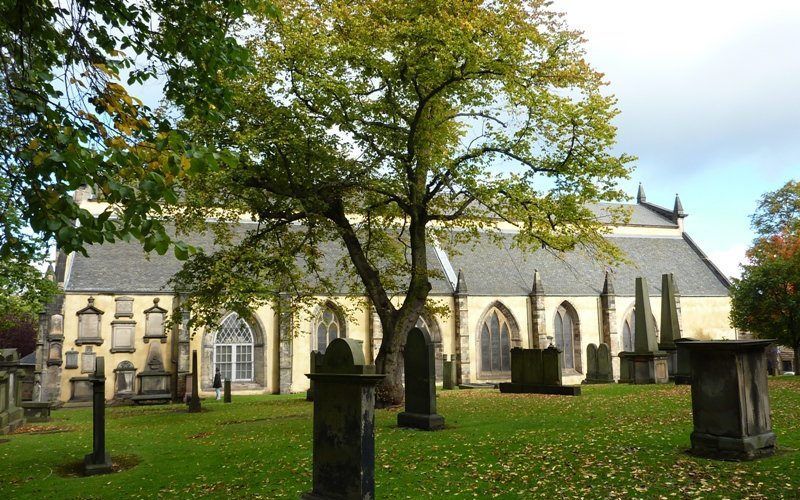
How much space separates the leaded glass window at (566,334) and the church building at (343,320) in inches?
2.8

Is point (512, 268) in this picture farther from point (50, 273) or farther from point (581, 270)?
point (50, 273)

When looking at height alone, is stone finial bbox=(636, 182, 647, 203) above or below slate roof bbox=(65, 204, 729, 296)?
above

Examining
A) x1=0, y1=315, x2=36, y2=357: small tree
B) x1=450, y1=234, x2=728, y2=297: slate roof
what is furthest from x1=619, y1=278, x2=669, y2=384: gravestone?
x1=0, y1=315, x2=36, y2=357: small tree

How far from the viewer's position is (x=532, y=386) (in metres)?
20.2

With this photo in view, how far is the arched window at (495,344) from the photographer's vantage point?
3497 centimetres

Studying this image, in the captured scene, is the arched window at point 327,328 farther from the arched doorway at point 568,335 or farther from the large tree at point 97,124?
the large tree at point 97,124

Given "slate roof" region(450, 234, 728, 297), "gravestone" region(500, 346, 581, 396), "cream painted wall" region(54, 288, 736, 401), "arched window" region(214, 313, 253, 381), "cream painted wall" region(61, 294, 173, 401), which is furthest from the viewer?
"slate roof" region(450, 234, 728, 297)

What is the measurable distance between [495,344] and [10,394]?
78.4 feet

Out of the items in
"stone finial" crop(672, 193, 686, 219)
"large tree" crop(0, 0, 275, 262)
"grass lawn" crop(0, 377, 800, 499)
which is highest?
"stone finial" crop(672, 193, 686, 219)

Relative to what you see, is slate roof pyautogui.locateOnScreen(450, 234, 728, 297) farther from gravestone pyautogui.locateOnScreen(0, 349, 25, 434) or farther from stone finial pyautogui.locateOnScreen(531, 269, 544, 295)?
gravestone pyautogui.locateOnScreen(0, 349, 25, 434)

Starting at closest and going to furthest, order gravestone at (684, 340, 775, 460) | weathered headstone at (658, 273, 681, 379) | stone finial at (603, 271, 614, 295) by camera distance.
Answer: gravestone at (684, 340, 775, 460)
weathered headstone at (658, 273, 681, 379)
stone finial at (603, 271, 614, 295)

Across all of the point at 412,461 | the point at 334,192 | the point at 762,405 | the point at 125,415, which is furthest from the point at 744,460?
the point at 125,415

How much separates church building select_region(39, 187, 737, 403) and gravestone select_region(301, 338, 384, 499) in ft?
45.6

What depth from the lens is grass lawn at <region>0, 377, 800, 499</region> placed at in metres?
7.92
